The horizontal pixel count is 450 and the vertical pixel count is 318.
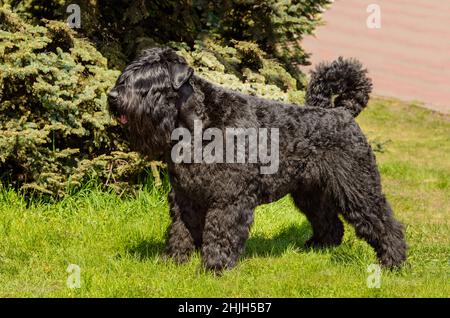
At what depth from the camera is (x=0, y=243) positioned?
5297 millimetres

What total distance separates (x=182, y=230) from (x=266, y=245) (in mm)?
999

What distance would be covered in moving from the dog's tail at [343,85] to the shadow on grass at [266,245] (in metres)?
1.26

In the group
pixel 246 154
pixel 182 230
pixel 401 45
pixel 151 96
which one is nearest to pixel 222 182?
pixel 246 154

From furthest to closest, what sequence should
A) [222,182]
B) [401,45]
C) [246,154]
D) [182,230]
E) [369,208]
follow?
1. [401,45]
2. [369,208]
3. [182,230]
4. [246,154]
5. [222,182]

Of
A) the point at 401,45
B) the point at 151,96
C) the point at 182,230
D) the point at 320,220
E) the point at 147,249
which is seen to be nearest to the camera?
the point at 151,96

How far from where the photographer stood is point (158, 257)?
200 inches

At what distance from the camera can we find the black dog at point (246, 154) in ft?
14.8

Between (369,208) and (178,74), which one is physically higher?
(178,74)

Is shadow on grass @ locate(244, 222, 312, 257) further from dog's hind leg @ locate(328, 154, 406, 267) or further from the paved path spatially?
the paved path

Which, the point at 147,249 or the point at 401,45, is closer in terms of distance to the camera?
the point at 147,249

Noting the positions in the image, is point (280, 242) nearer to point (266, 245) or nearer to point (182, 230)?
point (266, 245)

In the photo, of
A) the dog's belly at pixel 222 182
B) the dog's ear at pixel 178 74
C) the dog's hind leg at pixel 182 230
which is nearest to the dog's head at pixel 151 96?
the dog's ear at pixel 178 74

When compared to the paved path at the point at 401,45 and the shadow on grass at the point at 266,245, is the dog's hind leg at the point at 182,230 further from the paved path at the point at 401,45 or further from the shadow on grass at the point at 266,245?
the paved path at the point at 401,45
